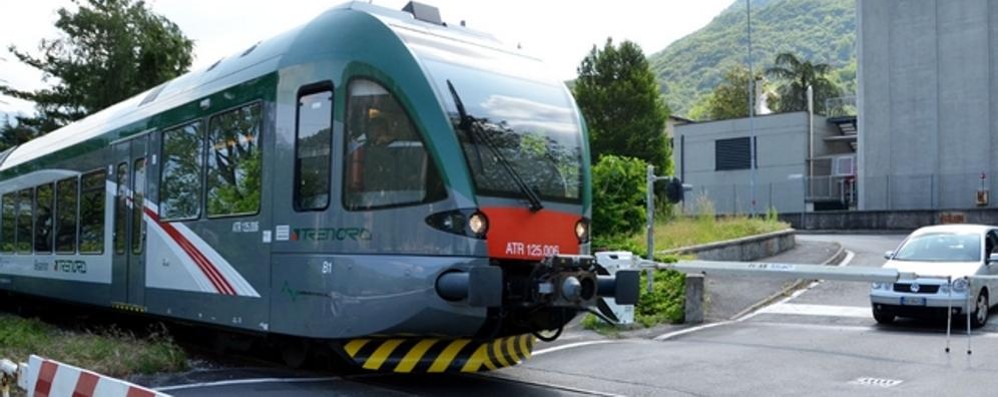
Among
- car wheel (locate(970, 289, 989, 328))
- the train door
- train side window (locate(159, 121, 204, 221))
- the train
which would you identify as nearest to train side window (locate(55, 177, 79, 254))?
Result: the train door

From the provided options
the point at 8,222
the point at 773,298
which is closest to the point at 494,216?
the point at 773,298

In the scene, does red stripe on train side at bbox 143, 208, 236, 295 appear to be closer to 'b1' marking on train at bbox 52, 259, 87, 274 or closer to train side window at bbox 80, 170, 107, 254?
train side window at bbox 80, 170, 107, 254

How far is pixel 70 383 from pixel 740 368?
7028 mm

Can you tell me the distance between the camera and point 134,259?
1130 cm

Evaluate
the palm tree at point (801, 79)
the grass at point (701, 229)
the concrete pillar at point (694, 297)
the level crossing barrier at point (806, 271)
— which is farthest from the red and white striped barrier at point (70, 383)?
the palm tree at point (801, 79)

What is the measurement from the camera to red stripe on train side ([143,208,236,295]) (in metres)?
9.30

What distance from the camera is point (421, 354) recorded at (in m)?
8.20

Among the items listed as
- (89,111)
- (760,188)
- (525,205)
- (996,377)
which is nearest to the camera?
(525,205)

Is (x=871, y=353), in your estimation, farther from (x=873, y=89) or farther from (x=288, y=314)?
(x=873, y=89)

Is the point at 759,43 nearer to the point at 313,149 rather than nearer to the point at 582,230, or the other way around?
the point at 582,230

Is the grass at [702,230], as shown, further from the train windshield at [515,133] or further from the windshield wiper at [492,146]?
the windshield wiper at [492,146]

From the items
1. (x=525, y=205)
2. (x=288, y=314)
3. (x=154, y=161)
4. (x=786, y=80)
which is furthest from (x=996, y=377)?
(x=786, y=80)

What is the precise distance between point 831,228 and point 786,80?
33007 mm

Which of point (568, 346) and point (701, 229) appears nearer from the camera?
point (568, 346)
